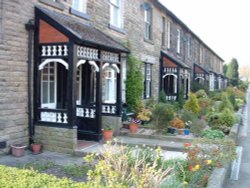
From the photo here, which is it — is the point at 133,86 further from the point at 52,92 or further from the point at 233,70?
the point at 233,70

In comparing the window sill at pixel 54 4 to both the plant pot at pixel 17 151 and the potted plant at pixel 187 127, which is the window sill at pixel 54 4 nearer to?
the plant pot at pixel 17 151

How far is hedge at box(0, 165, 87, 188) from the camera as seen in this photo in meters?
4.38

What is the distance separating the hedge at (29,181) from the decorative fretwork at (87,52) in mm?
4897

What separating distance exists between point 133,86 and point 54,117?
631 centimetres

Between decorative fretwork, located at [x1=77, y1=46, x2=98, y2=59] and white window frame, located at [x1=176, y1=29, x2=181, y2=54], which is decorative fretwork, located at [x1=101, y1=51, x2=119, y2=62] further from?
white window frame, located at [x1=176, y1=29, x2=181, y2=54]

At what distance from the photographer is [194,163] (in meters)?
6.73

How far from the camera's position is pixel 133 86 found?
48.9 ft

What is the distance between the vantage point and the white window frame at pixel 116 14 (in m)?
14.4

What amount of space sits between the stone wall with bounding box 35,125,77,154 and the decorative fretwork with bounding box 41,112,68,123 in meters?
0.23

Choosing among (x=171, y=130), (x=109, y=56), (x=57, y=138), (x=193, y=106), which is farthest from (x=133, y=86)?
(x=57, y=138)

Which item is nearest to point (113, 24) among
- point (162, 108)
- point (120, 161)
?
point (162, 108)

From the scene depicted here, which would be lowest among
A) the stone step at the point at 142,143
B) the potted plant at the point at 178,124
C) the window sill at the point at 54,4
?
the stone step at the point at 142,143

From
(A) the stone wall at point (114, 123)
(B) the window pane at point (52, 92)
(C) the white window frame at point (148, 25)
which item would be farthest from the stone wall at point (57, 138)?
(C) the white window frame at point (148, 25)

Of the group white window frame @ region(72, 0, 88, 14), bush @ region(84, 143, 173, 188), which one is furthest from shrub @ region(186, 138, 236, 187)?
white window frame @ region(72, 0, 88, 14)
